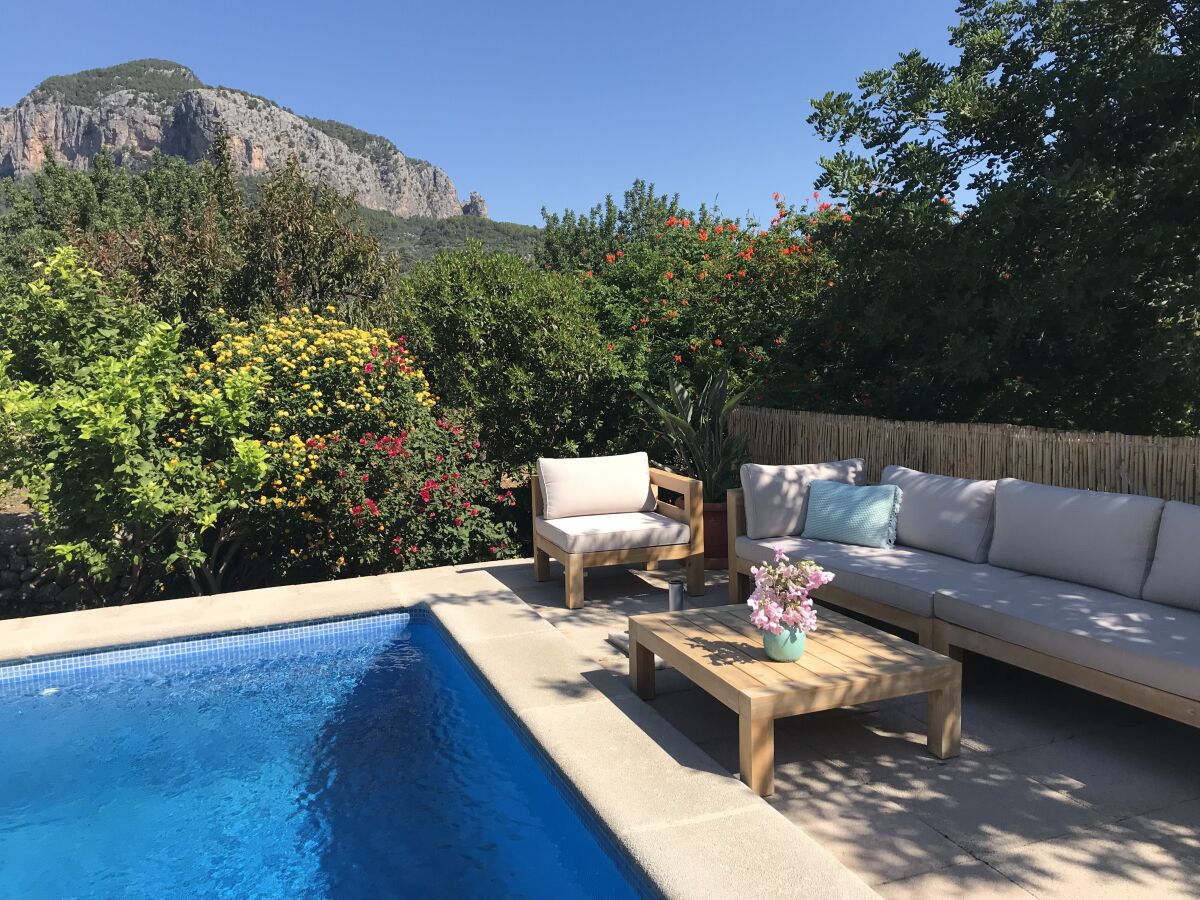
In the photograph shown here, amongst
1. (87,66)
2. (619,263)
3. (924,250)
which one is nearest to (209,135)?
(87,66)

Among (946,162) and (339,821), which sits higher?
(946,162)

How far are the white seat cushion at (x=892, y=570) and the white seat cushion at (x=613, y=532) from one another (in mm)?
720

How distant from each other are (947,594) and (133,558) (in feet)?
17.3

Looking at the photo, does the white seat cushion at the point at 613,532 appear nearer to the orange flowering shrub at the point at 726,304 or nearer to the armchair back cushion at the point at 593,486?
the armchair back cushion at the point at 593,486

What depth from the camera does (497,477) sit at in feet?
26.3

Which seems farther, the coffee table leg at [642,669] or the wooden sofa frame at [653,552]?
the wooden sofa frame at [653,552]

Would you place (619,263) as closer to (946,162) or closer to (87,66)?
(946,162)

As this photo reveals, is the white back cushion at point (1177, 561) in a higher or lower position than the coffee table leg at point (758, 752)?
higher

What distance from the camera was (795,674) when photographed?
323cm

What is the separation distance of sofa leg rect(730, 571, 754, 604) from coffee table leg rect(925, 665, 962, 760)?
2.24 metres

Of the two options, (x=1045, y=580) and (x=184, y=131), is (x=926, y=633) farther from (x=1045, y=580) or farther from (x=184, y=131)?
(x=184, y=131)

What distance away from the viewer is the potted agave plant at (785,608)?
3.31 m

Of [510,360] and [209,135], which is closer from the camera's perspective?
[510,360]

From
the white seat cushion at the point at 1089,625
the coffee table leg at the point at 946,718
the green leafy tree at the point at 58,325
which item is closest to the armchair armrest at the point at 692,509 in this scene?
the white seat cushion at the point at 1089,625
